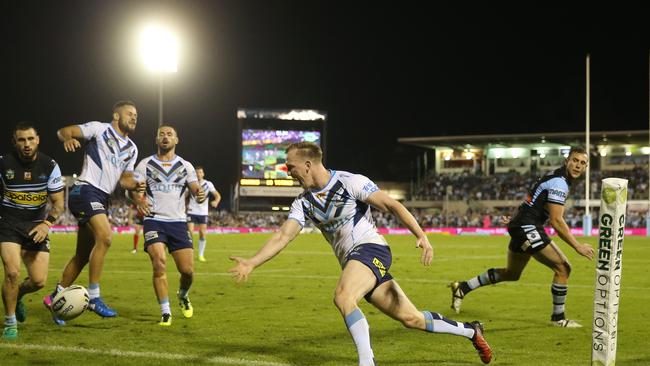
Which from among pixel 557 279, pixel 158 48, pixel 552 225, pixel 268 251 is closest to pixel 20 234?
pixel 268 251

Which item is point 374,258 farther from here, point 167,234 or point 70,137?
point 70,137

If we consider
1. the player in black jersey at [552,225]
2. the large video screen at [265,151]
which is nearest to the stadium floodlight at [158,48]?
the player in black jersey at [552,225]

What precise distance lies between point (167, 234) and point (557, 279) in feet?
18.0

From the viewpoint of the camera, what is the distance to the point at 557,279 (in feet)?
38.1

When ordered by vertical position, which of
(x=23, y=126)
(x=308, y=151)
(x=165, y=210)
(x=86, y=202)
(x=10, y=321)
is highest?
(x=23, y=126)

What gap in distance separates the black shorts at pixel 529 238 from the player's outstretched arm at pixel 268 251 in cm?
503

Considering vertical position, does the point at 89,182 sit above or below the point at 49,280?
above

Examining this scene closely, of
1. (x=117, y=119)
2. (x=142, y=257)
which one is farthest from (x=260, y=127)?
(x=117, y=119)

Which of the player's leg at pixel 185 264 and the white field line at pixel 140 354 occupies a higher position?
the player's leg at pixel 185 264

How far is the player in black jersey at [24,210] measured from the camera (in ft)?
31.9

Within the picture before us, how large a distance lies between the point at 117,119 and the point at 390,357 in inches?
206

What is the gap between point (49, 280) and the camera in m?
18.1

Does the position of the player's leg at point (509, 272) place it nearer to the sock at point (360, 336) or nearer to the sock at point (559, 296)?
the sock at point (559, 296)

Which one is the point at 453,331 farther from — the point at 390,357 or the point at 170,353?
the point at 170,353
